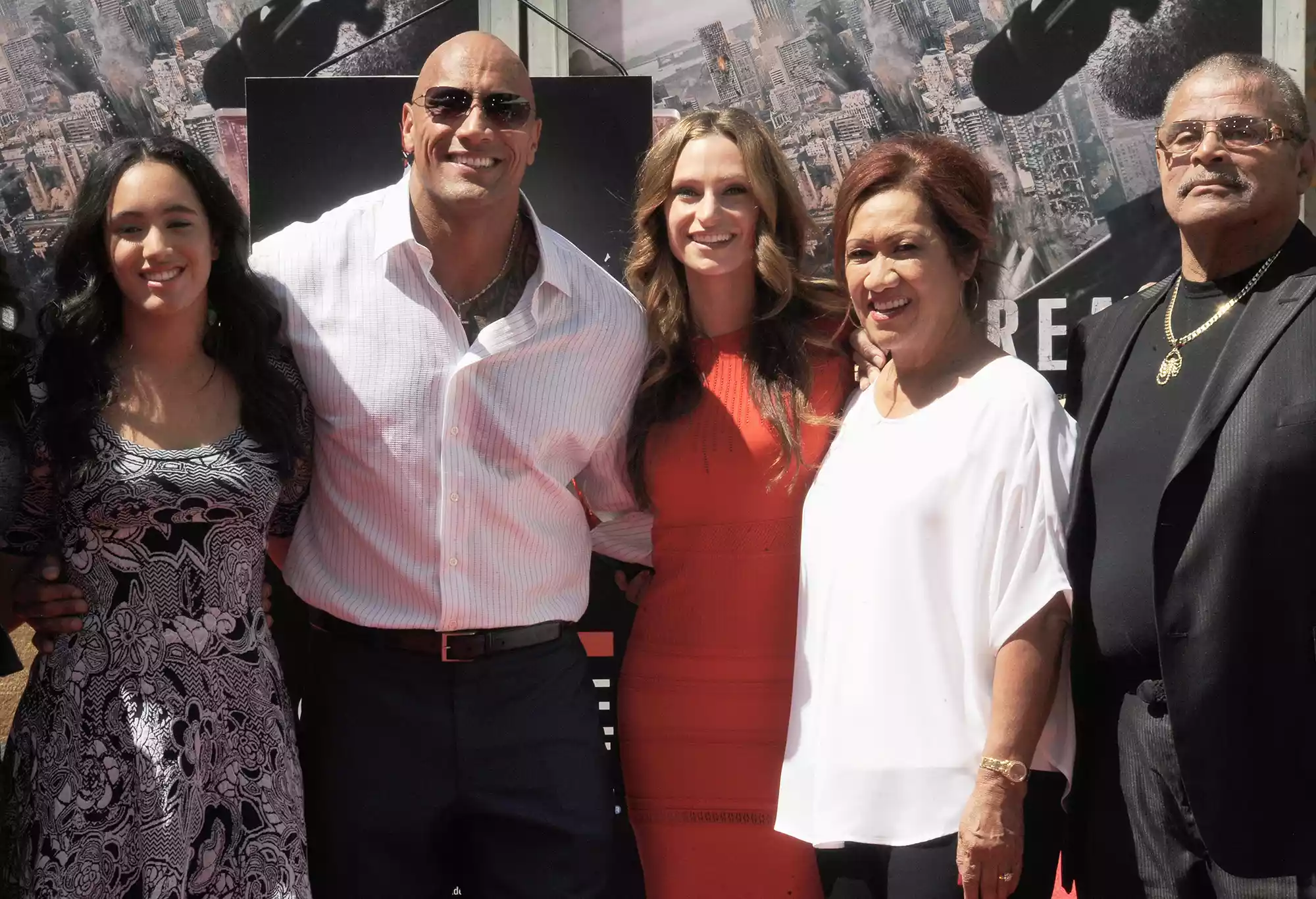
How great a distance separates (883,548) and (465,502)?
793 mm

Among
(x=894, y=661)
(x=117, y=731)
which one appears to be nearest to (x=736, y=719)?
(x=894, y=661)

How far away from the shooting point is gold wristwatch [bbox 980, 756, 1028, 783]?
202 cm

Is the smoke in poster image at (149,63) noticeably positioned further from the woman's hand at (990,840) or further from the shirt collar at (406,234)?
the woman's hand at (990,840)

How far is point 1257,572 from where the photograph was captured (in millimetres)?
1930

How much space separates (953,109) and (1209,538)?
101 inches

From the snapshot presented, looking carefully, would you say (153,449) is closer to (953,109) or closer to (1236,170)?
(1236,170)

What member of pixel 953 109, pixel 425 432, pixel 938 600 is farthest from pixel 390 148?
pixel 938 600

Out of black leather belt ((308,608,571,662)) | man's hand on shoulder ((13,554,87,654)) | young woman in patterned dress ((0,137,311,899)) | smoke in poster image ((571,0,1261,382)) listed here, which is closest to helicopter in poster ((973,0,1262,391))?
smoke in poster image ((571,0,1261,382))

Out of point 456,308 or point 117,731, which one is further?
point 456,308

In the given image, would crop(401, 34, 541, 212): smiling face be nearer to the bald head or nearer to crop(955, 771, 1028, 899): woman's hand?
the bald head

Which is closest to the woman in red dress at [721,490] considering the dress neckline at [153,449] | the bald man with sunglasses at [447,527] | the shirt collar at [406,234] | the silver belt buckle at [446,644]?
the bald man with sunglasses at [447,527]

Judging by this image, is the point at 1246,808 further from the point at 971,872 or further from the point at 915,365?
the point at 915,365

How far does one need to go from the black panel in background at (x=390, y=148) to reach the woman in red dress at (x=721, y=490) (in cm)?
56

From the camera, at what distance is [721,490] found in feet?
8.41
